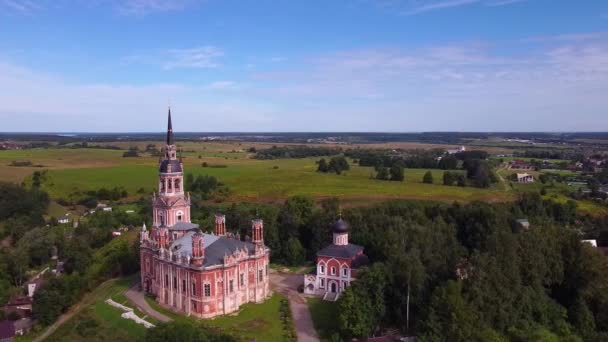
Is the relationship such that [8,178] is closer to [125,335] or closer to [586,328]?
[125,335]

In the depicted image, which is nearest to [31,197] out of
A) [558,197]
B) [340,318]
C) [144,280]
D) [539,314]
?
[144,280]

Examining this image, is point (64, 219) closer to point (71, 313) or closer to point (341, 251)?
point (71, 313)

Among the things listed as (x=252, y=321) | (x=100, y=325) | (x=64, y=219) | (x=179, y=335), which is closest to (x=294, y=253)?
(x=252, y=321)

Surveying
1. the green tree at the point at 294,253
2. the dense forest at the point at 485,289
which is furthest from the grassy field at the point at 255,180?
the dense forest at the point at 485,289

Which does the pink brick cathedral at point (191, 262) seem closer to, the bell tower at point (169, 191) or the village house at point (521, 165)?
the bell tower at point (169, 191)

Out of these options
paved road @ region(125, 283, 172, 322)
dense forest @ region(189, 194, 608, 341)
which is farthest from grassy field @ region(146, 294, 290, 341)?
dense forest @ region(189, 194, 608, 341)
